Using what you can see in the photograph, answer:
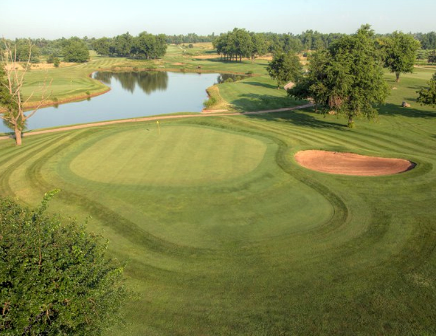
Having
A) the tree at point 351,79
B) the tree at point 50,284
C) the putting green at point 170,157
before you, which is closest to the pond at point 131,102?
the putting green at point 170,157

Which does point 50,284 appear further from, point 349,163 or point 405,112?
point 405,112

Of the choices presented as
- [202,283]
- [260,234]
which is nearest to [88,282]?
[202,283]

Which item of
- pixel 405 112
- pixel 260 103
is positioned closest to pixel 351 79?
pixel 405 112

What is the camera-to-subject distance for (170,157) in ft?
121

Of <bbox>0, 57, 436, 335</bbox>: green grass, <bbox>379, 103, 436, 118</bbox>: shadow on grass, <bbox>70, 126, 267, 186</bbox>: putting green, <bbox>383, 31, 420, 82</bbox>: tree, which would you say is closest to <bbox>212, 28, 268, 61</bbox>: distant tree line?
<bbox>383, 31, 420, 82</bbox>: tree

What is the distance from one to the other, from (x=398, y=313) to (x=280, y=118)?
51.0 m

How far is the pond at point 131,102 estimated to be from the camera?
7894cm

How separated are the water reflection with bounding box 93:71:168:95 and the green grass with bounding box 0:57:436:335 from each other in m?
82.2

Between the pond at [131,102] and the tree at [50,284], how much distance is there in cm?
6842

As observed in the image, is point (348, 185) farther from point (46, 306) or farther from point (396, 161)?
point (46, 306)

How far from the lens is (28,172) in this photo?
Answer: 112ft

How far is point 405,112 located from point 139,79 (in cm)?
11447

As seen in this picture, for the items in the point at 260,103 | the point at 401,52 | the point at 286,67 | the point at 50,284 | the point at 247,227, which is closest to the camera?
the point at 50,284

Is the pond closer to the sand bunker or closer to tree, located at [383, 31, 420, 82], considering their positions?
the sand bunker
